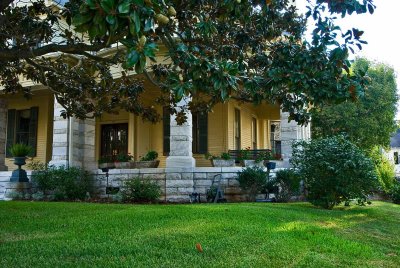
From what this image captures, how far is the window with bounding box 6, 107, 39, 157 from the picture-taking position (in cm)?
1798

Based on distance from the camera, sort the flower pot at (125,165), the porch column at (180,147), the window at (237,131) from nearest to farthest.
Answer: the porch column at (180,147) → the flower pot at (125,165) → the window at (237,131)

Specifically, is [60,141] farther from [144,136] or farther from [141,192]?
[141,192]

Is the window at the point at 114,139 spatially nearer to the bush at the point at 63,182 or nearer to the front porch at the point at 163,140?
the front porch at the point at 163,140

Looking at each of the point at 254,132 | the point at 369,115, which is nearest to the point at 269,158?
the point at 254,132

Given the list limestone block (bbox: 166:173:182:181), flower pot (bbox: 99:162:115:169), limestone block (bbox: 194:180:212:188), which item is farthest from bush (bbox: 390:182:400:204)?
flower pot (bbox: 99:162:115:169)

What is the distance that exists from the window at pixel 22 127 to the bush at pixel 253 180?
9.88m

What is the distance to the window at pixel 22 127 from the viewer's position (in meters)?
18.0

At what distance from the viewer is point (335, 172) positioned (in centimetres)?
1010

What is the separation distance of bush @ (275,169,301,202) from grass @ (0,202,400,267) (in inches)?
145

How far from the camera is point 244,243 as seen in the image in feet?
17.7

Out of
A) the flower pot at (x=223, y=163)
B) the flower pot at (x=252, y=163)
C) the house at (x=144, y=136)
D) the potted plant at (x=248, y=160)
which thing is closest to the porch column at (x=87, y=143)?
the house at (x=144, y=136)

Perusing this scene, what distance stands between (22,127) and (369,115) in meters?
19.5

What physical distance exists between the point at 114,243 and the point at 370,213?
752cm

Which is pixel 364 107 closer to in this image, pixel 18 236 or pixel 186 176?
pixel 186 176
